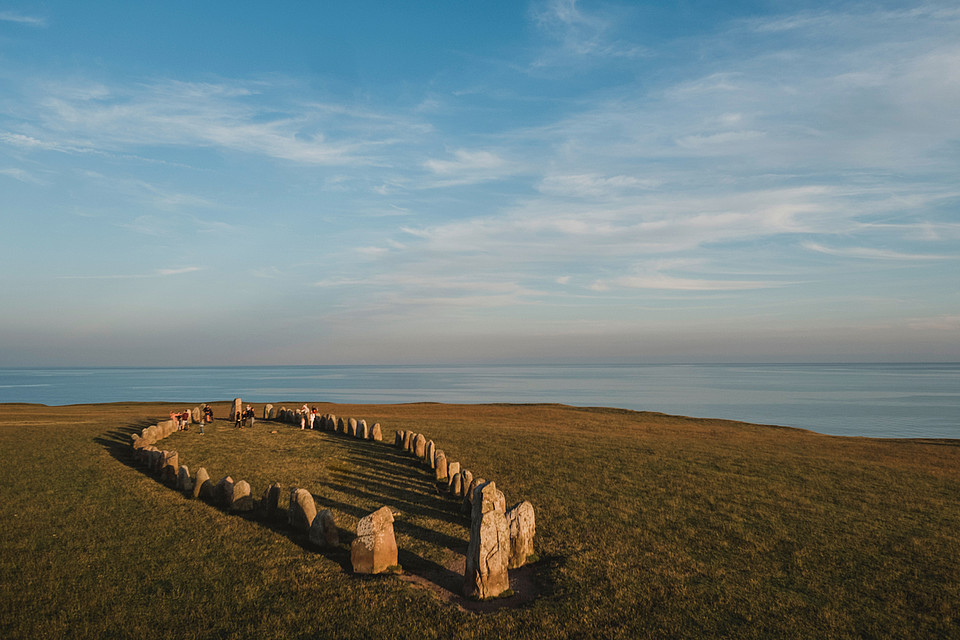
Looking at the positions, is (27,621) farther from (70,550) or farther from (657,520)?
(657,520)

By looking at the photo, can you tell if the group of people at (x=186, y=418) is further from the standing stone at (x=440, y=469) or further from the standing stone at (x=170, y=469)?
the standing stone at (x=440, y=469)

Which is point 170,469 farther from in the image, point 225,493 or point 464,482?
point 464,482

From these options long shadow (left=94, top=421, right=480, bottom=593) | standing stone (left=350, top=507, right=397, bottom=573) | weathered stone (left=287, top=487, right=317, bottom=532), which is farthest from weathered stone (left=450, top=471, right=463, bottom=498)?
standing stone (left=350, top=507, right=397, bottom=573)

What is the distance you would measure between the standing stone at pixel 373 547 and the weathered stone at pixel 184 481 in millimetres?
6762

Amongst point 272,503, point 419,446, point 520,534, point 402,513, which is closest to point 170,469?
point 272,503

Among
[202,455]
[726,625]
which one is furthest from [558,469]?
[202,455]

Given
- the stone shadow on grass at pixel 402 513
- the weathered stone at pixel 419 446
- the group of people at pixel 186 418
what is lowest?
the stone shadow on grass at pixel 402 513

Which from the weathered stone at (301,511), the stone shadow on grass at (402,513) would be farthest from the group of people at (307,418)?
the weathered stone at (301,511)

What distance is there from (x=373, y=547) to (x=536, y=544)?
346 centimetres

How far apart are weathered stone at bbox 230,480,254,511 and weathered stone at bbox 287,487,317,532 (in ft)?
5.41

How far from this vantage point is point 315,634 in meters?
7.10

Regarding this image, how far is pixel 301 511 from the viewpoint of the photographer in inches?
433

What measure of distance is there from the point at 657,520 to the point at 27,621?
1172 cm

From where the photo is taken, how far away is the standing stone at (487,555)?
8531 millimetres
